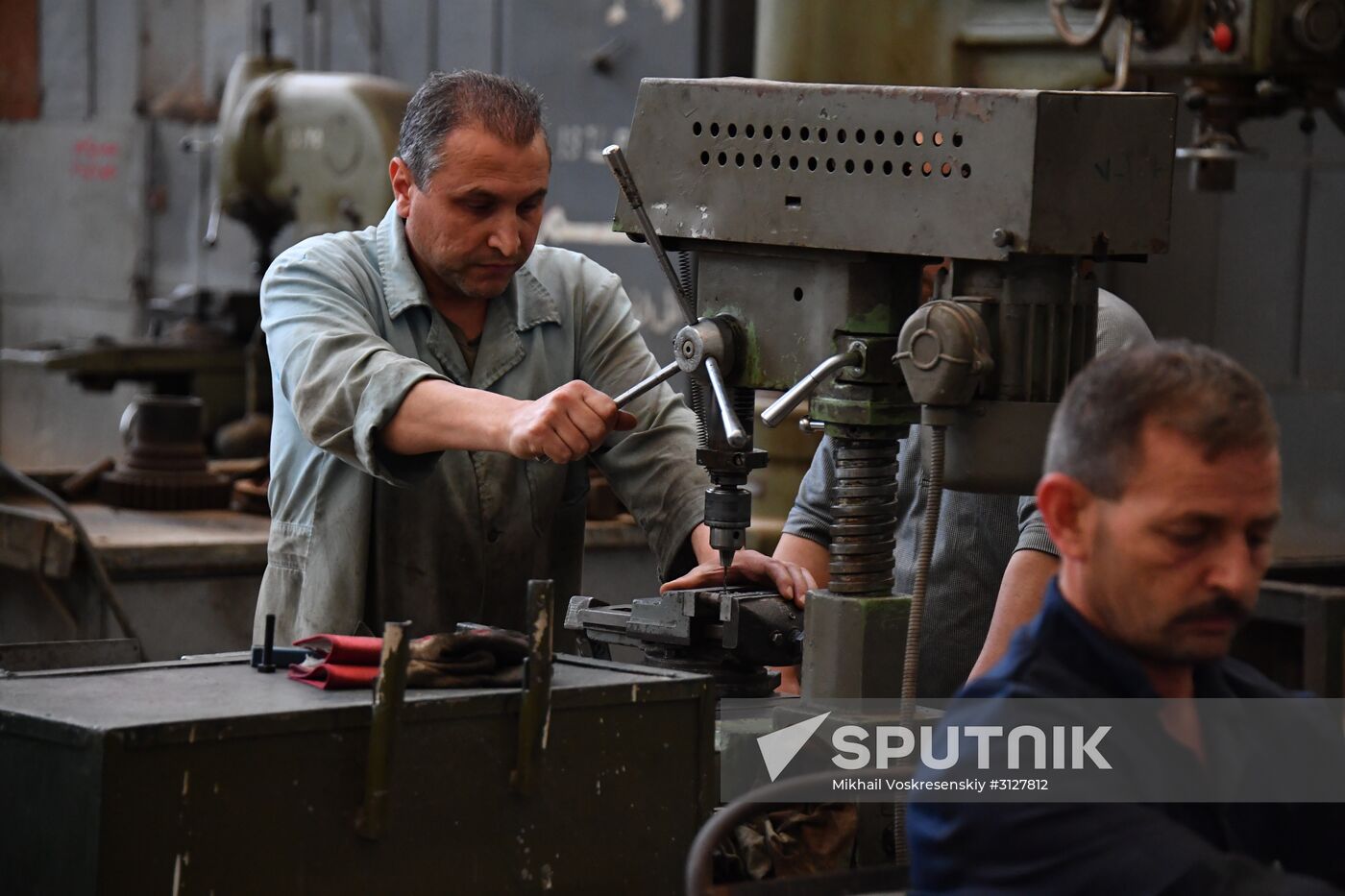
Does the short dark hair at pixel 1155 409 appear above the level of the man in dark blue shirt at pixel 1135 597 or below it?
above

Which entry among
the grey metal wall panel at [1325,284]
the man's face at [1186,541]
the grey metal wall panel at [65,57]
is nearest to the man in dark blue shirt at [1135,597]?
the man's face at [1186,541]

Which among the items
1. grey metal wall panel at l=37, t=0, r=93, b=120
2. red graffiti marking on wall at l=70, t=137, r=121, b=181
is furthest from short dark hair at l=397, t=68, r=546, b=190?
grey metal wall panel at l=37, t=0, r=93, b=120

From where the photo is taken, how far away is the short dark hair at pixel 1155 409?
4.40ft

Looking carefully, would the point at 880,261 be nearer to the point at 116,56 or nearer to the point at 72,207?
the point at 116,56

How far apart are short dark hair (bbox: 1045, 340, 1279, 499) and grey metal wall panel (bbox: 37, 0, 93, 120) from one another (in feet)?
25.8

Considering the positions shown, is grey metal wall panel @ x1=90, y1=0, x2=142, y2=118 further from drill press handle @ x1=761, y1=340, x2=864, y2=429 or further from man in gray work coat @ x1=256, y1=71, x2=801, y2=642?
drill press handle @ x1=761, y1=340, x2=864, y2=429

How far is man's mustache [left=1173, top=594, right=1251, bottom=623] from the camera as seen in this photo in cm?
134

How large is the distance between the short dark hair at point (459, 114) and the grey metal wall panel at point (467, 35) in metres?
3.78

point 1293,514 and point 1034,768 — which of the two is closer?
point 1034,768

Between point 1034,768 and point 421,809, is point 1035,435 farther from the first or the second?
point 421,809

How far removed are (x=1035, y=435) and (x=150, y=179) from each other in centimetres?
712

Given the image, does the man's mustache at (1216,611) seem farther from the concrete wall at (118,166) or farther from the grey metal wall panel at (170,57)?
the grey metal wall panel at (170,57)

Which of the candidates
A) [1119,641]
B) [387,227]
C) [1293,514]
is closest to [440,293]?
[387,227]

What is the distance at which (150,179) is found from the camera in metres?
8.40
